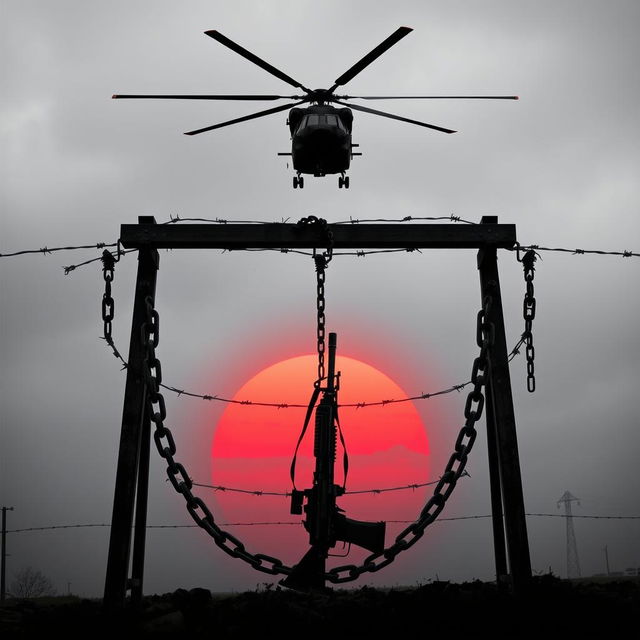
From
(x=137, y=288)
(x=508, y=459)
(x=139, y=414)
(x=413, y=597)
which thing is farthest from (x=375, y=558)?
(x=137, y=288)

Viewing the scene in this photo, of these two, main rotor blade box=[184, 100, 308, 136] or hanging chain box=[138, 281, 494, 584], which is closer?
hanging chain box=[138, 281, 494, 584]

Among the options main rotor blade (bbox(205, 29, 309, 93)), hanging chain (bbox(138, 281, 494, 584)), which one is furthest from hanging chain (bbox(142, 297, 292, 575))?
main rotor blade (bbox(205, 29, 309, 93))

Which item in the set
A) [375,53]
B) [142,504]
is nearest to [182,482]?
[142,504]

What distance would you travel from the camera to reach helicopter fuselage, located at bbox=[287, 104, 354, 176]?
19.5m

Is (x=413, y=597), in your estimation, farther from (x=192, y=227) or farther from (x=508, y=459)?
(x=192, y=227)

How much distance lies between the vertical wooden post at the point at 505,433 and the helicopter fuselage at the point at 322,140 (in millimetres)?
9610

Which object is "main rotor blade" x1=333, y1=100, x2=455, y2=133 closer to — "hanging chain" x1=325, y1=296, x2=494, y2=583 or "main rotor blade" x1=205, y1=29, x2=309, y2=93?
"main rotor blade" x1=205, y1=29, x2=309, y2=93

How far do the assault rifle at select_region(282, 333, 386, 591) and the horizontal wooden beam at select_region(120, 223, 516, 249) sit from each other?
1.55 m

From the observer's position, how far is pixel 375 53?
58.1 ft

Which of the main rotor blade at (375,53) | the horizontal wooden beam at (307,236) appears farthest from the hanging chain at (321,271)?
the main rotor blade at (375,53)

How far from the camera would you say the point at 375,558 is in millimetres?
9648

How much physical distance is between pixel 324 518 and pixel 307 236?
315 cm

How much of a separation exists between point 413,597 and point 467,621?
1.08 metres

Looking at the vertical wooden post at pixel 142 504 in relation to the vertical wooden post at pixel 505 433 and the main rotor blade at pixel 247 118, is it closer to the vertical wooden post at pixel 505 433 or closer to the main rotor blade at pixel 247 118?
the vertical wooden post at pixel 505 433
